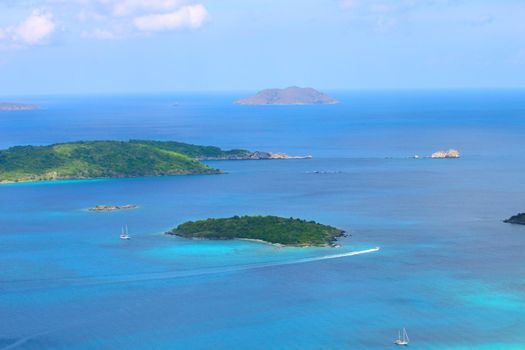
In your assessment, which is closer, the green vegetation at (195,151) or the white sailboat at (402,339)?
the white sailboat at (402,339)

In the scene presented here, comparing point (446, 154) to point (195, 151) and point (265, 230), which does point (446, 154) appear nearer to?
point (195, 151)

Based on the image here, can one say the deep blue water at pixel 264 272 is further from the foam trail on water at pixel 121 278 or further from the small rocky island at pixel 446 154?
the small rocky island at pixel 446 154

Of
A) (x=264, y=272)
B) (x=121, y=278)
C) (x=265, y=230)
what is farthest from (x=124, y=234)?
(x=264, y=272)

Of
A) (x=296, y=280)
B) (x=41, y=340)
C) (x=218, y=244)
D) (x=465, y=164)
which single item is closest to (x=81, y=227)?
(x=218, y=244)

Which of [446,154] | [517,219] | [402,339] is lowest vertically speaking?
[402,339]

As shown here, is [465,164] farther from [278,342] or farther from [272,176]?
[278,342]

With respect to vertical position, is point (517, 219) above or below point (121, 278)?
above

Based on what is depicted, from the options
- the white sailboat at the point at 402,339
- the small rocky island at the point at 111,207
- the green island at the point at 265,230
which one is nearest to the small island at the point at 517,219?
the green island at the point at 265,230
